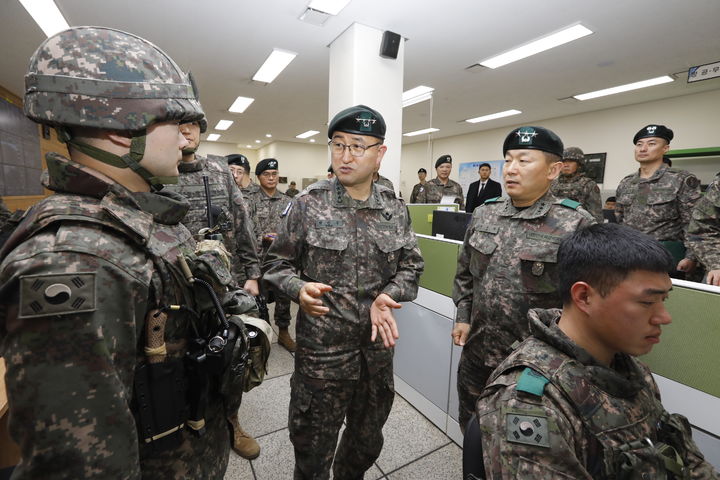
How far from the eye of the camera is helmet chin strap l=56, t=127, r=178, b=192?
27.1 inches

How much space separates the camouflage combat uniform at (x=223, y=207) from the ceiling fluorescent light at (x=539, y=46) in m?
4.07

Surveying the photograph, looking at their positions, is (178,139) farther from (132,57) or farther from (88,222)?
(88,222)

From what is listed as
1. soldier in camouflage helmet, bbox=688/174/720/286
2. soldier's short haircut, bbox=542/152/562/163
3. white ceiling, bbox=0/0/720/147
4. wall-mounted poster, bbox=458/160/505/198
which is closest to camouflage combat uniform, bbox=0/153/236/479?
soldier's short haircut, bbox=542/152/562/163

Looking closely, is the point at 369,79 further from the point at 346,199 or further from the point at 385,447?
the point at 385,447

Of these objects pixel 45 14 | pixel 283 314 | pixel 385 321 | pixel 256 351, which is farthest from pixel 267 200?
pixel 256 351

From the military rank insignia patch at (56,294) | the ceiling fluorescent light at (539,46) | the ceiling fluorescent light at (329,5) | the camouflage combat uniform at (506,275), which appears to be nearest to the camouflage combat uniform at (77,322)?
the military rank insignia patch at (56,294)

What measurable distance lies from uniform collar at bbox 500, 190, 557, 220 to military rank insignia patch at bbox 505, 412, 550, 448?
37.0 inches

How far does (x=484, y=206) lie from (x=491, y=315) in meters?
0.57

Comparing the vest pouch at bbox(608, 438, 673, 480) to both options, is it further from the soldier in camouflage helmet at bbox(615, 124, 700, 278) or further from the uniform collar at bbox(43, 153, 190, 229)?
the soldier in camouflage helmet at bbox(615, 124, 700, 278)

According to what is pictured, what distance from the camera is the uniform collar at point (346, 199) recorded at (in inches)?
56.1

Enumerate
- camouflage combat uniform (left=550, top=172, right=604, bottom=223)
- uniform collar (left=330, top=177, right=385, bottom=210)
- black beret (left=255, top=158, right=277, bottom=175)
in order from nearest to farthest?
uniform collar (left=330, top=177, right=385, bottom=210) < camouflage combat uniform (left=550, top=172, right=604, bottom=223) < black beret (left=255, top=158, right=277, bottom=175)

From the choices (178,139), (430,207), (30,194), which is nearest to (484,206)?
(178,139)

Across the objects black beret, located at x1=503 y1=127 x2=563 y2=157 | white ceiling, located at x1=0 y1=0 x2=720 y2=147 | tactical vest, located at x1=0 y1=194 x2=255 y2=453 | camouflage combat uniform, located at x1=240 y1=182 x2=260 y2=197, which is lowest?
tactical vest, located at x1=0 y1=194 x2=255 y2=453

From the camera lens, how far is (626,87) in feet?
18.2
